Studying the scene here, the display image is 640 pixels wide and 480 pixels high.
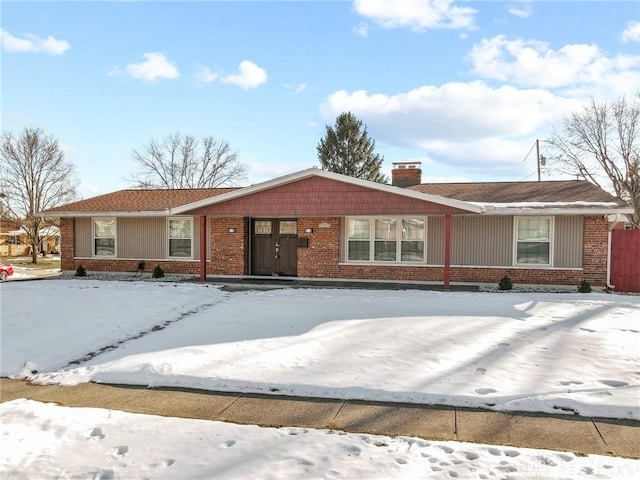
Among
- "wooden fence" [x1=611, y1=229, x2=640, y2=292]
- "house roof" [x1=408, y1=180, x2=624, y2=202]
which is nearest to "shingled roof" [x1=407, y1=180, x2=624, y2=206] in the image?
"house roof" [x1=408, y1=180, x2=624, y2=202]

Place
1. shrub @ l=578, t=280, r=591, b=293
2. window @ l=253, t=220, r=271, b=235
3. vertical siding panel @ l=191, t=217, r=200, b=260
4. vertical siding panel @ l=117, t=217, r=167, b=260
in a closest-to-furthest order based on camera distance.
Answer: shrub @ l=578, t=280, r=591, b=293 → window @ l=253, t=220, r=271, b=235 → vertical siding panel @ l=191, t=217, r=200, b=260 → vertical siding panel @ l=117, t=217, r=167, b=260

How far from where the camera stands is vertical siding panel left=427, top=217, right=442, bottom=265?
549 inches

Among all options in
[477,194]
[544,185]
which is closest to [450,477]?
[477,194]

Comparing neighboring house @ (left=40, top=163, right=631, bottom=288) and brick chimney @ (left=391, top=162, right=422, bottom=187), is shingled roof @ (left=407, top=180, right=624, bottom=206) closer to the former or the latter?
neighboring house @ (left=40, top=163, right=631, bottom=288)

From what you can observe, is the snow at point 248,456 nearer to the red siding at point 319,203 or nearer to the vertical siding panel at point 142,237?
the red siding at point 319,203

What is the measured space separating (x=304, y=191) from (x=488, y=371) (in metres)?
8.94

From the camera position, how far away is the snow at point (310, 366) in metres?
3.50

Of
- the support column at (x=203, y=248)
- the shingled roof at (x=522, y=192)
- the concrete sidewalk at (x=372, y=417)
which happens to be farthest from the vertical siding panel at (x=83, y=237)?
the concrete sidewalk at (x=372, y=417)

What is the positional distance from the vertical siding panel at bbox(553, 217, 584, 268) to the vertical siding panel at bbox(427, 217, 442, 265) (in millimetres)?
3179

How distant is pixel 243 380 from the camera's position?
5.53m

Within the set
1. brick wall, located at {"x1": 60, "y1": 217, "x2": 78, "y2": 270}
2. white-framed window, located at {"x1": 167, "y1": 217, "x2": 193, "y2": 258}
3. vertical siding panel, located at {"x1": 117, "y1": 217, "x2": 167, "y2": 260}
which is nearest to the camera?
white-framed window, located at {"x1": 167, "y1": 217, "x2": 193, "y2": 258}

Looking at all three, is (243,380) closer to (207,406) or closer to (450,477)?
(207,406)

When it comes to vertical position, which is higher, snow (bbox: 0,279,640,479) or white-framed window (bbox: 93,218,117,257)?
white-framed window (bbox: 93,218,117,257)

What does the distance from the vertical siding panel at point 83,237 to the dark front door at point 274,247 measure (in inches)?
253
